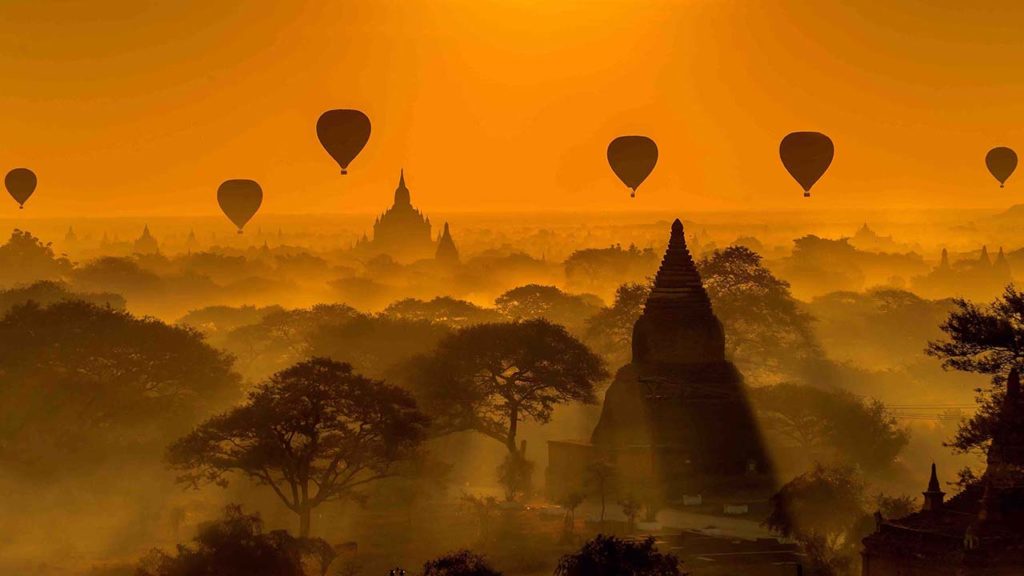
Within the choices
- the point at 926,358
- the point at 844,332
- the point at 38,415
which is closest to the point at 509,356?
the point at 38,415

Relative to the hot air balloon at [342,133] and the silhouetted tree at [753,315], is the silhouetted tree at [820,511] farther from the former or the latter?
the hot air balloon at [342,133]

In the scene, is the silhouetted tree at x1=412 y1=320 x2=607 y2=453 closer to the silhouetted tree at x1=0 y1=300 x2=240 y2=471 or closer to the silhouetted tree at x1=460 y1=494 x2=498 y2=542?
the silhouetted tree at x1=460 y1=494 x2=498 y2=542

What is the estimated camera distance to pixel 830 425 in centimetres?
7319

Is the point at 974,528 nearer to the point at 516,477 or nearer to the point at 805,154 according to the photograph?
the point at 516,477

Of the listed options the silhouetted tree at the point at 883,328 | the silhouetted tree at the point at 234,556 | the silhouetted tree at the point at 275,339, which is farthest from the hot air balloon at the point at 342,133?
the silhouetted tree at the point at 234,556

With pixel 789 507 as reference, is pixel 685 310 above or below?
above

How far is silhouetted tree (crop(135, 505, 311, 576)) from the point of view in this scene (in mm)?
49375

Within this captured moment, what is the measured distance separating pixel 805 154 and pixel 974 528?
83.9 meters

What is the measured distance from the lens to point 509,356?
75.8 metres

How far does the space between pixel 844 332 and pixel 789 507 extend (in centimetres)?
7522

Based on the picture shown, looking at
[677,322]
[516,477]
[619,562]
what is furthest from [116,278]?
[619,562]

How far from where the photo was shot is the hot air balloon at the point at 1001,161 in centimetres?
16912

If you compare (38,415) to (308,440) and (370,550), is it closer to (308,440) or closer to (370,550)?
(308,440)

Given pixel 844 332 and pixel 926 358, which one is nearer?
pixel 926 358
